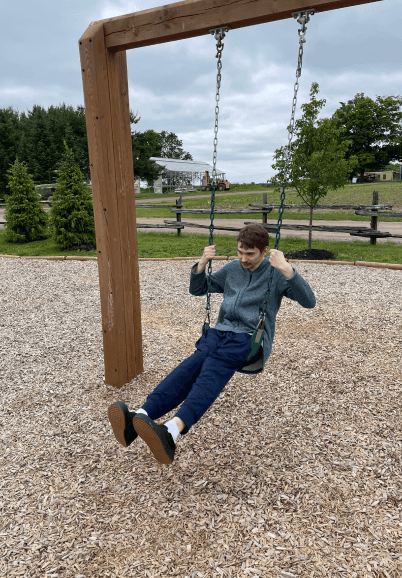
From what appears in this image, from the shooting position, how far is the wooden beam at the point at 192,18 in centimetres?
244

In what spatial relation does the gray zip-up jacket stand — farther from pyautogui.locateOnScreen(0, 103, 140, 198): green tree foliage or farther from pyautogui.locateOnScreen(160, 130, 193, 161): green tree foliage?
pyautogui.locateOnScreen(160, 130, 193, 161): green tree foliage

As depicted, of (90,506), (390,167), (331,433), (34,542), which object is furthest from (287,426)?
(390,167)

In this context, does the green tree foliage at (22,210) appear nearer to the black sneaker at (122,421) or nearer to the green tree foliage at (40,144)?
the black sneaker at (122,421)

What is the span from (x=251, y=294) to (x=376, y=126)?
44.2m

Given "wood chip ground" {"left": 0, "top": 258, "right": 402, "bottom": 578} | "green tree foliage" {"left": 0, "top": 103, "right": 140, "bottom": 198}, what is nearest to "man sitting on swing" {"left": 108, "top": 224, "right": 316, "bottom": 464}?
"wood chip ground" {"left": 0, "top": 258, "right": 402, "bottom": 578}

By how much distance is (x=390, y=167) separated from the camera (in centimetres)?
4012

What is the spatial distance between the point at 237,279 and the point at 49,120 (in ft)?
116

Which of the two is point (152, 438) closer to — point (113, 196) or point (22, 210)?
point (113, 196)

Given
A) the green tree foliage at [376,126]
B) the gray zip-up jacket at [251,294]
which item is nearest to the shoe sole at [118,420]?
the gray zip-up jacket at [251,294]

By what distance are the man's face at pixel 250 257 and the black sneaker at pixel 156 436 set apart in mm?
1119

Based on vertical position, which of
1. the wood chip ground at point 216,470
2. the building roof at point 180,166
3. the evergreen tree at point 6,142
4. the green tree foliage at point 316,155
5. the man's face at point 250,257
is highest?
the evergreen tree at point 6,142

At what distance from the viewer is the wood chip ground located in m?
1.89

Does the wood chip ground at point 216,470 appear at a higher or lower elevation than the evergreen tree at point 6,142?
lower

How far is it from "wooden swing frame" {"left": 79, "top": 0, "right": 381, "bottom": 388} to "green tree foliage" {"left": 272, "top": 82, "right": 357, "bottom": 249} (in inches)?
220
